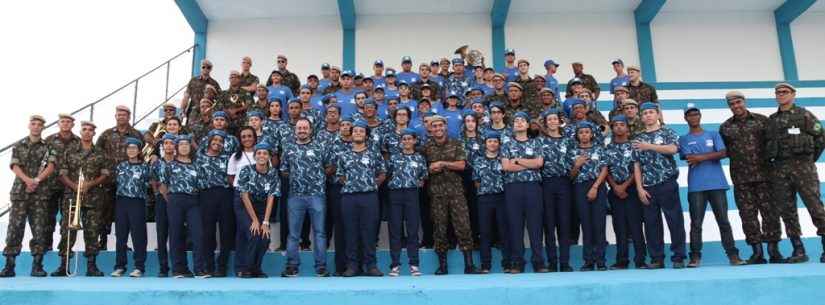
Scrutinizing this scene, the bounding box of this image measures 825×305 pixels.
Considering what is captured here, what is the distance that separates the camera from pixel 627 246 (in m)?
4.95

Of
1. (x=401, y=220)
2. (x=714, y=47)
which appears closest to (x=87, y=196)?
(x=401, y=220)

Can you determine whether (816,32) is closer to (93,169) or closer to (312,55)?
(312,55)

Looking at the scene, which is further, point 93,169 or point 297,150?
point 93,169

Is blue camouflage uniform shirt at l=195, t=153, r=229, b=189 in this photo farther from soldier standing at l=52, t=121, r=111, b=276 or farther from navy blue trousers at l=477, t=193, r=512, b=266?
navy blue trousers at l=477, t=193, r=512, b=266

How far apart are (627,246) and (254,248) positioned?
11.0ft

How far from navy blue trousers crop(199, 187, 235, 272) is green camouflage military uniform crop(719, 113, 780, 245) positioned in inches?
182

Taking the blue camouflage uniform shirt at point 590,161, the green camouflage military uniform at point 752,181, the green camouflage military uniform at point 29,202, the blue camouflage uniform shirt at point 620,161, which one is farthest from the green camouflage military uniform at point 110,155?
the green camouflage military uniform at point 752,181

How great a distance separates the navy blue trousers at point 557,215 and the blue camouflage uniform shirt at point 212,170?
3.00 m

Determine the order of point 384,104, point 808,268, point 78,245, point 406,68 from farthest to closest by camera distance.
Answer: point 406,68 < point 384,104 < point 78,245 < point 808,268

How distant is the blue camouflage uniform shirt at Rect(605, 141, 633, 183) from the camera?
16.2 feet

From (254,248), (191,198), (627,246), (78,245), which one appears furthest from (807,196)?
(78,245)

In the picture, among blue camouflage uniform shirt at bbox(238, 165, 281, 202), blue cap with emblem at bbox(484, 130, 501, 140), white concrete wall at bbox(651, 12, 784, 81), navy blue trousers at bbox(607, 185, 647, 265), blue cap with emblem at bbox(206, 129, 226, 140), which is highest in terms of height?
white concrete wall at bbox(651, 12, 784, 81)

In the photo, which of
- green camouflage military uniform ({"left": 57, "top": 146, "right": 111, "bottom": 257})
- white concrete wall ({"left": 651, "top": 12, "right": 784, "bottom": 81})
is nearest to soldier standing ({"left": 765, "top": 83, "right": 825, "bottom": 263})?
green camouflage military uniform ({"left": 57, "top": 146, "right": 111, "bottom": 257})

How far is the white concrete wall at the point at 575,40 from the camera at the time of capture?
13484mm
